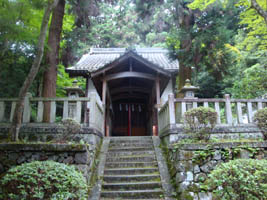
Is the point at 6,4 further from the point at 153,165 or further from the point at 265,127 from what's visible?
the point at 265,127

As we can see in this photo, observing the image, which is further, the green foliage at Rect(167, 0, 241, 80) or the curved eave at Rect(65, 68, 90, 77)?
the curved eave at Rect(65, 68, 90, 77)

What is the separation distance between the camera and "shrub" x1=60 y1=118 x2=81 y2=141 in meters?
5.62

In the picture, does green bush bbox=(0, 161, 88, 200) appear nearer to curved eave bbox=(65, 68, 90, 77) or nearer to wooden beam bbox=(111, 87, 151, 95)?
curved eave bbox=(65, 68, 90, 77)

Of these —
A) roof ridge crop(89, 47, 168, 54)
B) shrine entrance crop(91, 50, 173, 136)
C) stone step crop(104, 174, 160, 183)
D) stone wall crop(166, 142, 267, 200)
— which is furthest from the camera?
roof ridge crop(89, 47, 168, 54)

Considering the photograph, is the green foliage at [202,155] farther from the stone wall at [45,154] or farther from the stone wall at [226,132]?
the stone wall at [45,154]

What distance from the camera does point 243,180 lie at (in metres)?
3.74

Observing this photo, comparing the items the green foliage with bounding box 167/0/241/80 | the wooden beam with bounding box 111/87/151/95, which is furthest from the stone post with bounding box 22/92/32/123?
the green foliage with bounding box 167/0/241/80

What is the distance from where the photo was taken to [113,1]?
10.1 metres

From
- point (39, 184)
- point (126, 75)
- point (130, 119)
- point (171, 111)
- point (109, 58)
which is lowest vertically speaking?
point (39, 184)

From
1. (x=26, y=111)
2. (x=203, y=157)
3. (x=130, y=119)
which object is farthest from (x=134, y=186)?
(x=130, y=119)

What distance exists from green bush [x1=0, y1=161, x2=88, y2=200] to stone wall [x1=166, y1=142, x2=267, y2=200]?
93.8 inches

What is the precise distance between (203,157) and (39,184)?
11.6 feet

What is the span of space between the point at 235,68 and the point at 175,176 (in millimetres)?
11251

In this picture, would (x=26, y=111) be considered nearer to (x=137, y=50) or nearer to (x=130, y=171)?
(x=130, y=171)
